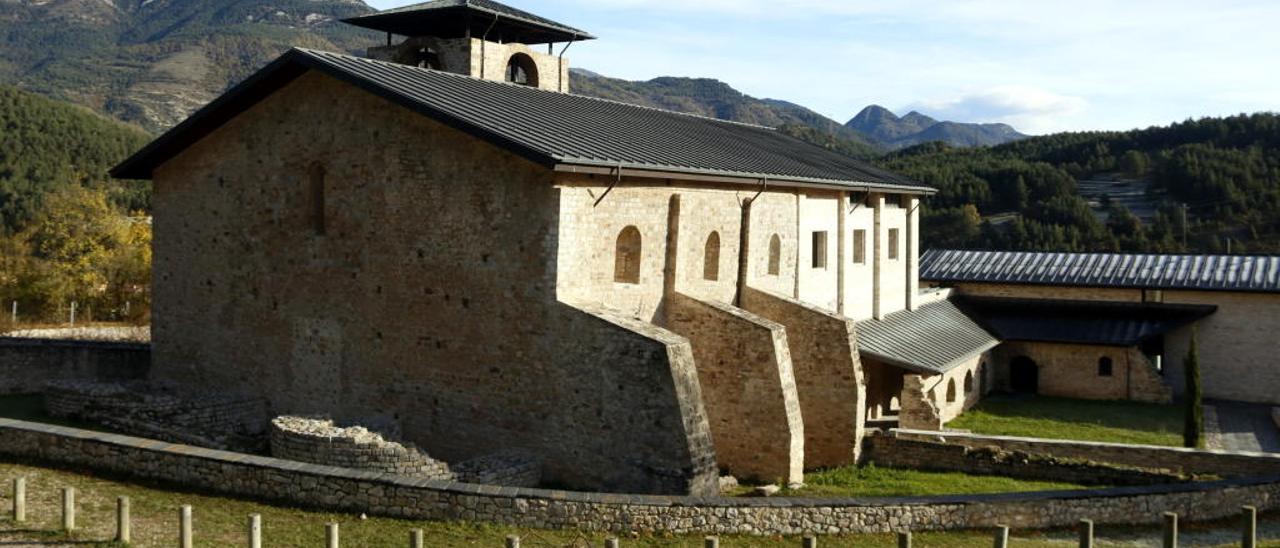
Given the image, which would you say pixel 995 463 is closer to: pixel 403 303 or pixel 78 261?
pixel 403 303

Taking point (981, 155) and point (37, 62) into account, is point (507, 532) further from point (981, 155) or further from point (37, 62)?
point (37, 62)

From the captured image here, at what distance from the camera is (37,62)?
497 ft

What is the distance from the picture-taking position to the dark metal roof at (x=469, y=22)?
22.1m

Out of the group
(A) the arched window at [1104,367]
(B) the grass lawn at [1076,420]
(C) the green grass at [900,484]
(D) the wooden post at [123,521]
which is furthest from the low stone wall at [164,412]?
(A) the arched window at [1104,367]

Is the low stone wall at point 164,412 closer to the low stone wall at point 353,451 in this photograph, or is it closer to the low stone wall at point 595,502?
the low stone wall at point 353,451

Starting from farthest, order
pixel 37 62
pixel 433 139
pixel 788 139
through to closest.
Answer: pixel 37 62
pixel 788 139
pixel 433 139

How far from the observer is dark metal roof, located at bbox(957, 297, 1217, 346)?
28.7 meters

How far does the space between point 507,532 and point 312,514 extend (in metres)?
2.42

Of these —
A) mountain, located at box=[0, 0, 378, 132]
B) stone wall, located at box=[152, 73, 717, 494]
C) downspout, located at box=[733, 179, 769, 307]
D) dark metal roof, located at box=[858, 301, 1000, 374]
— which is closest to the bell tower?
stone wall, located at box=[152, 73, 717, 494]

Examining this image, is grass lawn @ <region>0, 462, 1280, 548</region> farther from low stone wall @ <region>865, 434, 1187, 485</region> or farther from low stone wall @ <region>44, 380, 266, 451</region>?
low stone wall @ <region>44, 380, 266, 451</region>

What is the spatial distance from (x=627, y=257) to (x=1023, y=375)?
18.4 meters

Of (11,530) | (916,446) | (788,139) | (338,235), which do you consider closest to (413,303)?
(338,235)

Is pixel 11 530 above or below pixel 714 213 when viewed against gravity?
below

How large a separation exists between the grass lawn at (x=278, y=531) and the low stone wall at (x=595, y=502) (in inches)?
6.5
